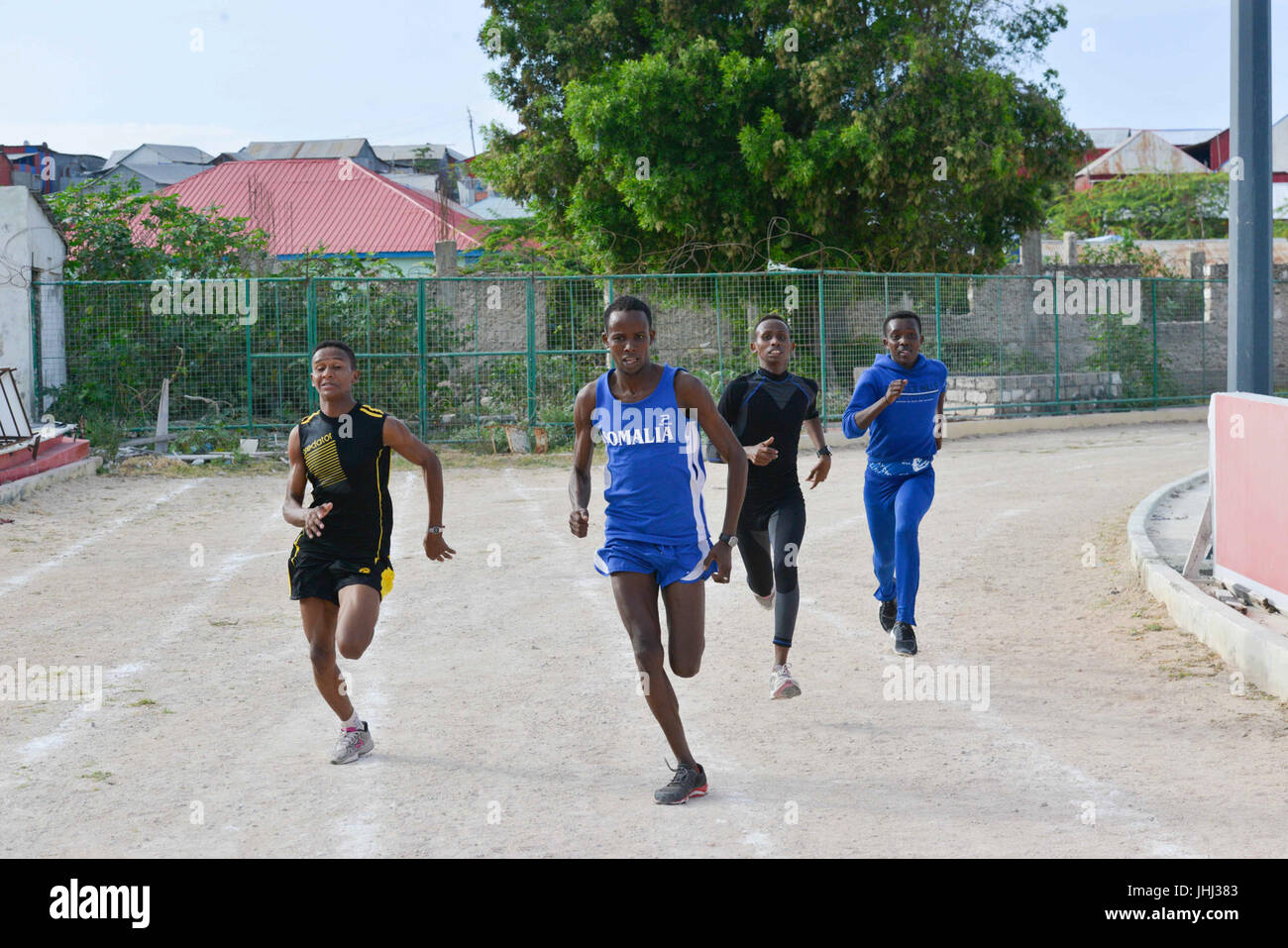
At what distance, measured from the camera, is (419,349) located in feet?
67.1

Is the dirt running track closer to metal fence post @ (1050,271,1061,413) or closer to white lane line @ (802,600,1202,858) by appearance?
white lane line @ (802,600,1202,858)

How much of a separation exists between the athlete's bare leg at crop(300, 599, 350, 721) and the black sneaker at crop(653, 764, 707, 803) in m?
1.47

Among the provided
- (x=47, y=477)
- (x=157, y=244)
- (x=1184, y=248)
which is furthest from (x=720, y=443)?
(x=1184, y=248)

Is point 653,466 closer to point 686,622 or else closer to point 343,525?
point 686,622

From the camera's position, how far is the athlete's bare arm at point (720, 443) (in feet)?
17.3

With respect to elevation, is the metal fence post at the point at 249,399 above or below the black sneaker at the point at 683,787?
above

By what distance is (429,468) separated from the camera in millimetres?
5766

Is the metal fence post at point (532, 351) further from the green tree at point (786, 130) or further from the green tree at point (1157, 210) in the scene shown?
the green tree at point (1157, 210)

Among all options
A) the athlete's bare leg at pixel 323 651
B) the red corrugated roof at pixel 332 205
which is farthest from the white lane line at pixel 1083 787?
the red corrugated roof at pixel 332 205

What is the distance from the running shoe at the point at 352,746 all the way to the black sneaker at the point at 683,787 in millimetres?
1351

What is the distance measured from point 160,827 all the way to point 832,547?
7.51 m

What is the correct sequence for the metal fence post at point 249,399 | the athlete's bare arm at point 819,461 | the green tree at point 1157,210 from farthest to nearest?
1. the green tree at point 1157,210
2. the metal fence post at point 249,399
3. the athlete's bare arm at point 819,461

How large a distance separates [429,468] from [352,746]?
1.20 m

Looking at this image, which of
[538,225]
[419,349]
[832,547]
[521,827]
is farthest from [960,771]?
[538,225]
